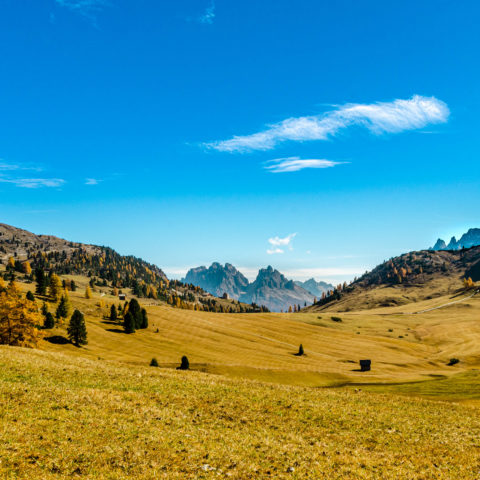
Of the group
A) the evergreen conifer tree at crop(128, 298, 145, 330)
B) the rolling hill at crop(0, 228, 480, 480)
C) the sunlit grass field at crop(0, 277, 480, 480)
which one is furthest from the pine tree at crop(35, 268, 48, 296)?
the rolling hill at crop(0, 228, 480, 480)

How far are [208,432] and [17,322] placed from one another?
217 ft

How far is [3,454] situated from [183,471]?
7314 millimetres

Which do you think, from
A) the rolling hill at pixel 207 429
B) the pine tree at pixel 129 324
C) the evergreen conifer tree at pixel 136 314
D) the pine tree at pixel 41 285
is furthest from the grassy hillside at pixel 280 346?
the rolling hill at pixel 207 429

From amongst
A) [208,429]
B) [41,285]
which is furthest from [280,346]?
[208,429]

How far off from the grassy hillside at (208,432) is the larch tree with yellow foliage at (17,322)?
4602cm

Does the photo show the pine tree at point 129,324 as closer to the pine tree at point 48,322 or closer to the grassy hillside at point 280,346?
the grassy hillside at point 280,346

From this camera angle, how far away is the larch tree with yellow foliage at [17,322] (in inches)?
2682

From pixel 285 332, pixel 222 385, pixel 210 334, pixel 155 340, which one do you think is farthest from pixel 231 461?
pixel 285 332

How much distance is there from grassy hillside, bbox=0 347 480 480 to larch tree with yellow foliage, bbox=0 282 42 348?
46022 mm

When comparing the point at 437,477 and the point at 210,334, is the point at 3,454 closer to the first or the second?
the point at 437,477

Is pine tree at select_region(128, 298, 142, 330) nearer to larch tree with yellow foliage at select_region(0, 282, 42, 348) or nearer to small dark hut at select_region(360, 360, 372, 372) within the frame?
A: larch tree with yellow foliage at select_region(0, 282, 42, 348)

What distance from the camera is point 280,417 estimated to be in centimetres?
2297

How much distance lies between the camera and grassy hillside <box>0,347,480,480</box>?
14.7 m

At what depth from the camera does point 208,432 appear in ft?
63.0
